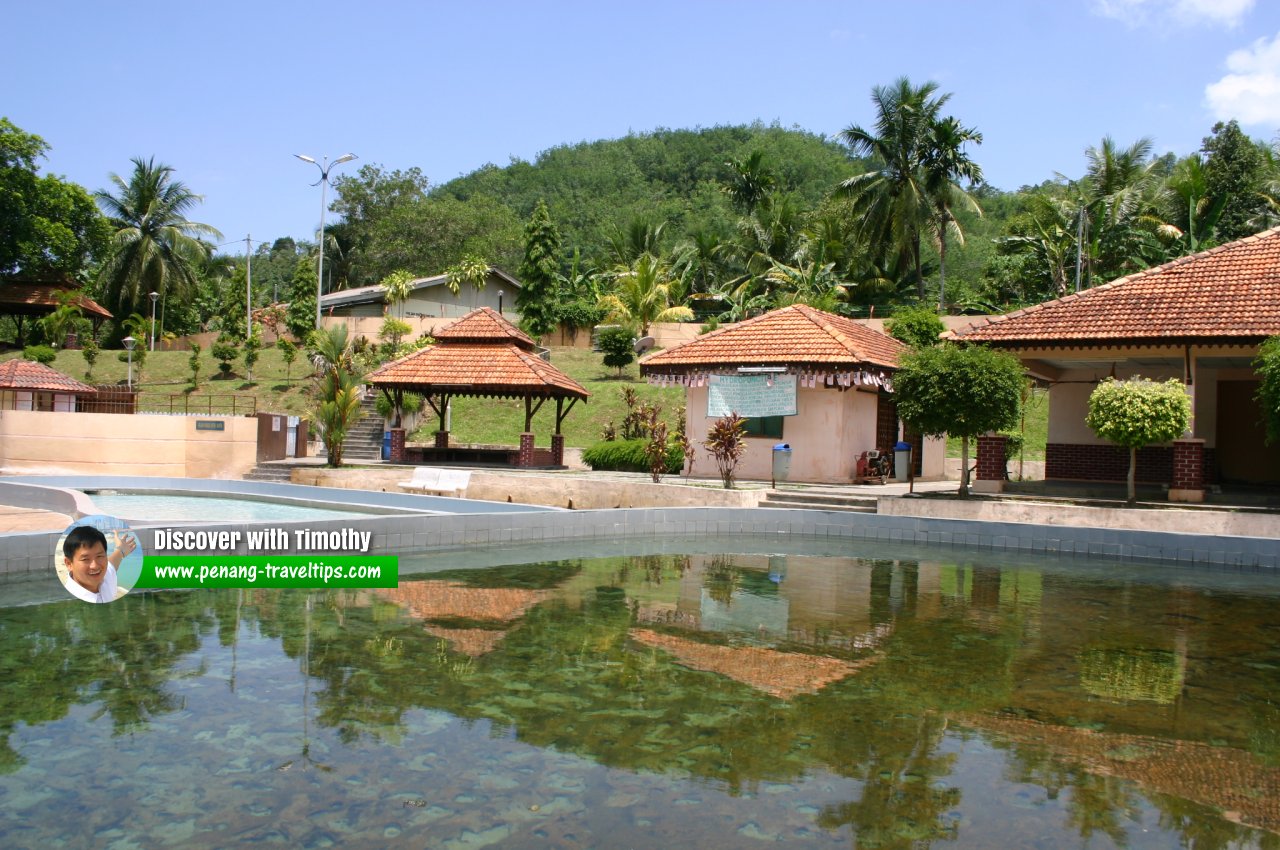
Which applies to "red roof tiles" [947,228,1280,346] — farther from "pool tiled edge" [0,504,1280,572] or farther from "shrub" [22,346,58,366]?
"shrub" [22,346,58,366]

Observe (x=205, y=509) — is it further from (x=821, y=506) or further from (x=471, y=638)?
(x=471, y=638)

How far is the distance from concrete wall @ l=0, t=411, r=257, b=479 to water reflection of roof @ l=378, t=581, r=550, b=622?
15.4 metres

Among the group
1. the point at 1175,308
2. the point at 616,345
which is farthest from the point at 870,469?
the point at 616,345

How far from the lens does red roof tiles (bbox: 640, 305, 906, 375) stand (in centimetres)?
2097

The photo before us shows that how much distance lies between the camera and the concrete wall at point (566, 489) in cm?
1855

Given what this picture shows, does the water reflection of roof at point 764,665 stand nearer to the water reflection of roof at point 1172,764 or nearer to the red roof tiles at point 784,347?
the water reflection of roof at point 1172,764

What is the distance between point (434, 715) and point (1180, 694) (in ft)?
18.1

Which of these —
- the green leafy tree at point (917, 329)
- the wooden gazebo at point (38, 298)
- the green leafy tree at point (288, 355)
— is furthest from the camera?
the wooden gazebo at point (38, 298)

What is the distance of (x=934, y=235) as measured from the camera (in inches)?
1860

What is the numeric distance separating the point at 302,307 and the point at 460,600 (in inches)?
1475

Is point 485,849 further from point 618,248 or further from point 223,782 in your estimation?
point 618,248

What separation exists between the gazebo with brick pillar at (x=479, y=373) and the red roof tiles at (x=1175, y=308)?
435 inches

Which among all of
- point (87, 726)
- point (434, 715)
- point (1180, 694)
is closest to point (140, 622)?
point (87, 726)

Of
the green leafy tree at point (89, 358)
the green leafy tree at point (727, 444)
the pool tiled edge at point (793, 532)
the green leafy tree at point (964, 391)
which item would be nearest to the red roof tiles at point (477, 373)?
the green leafy tree at point (727, 444)
